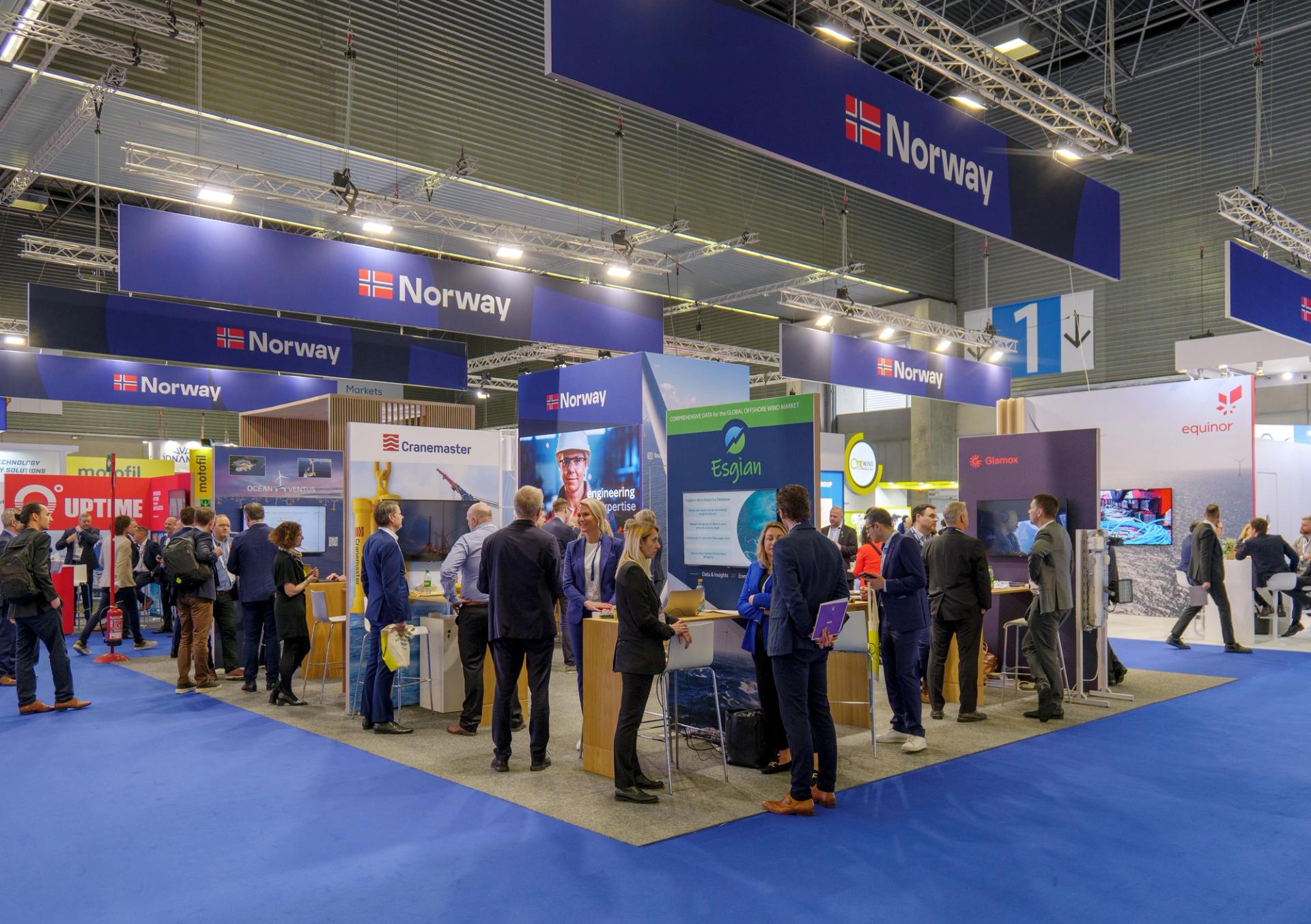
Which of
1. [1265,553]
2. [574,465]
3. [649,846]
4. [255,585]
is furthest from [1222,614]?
[255,585]

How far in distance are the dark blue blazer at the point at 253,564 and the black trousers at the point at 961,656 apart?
15.8 feet

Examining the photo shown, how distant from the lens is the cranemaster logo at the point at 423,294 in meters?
7.14

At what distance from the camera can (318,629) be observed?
8.20m

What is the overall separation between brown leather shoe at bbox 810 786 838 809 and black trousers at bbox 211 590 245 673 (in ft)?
19.0

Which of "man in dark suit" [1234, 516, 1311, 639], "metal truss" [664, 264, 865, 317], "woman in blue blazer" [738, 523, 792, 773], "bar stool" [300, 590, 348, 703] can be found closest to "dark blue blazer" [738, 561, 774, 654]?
"woman in blue blazer" [738, 523, 792, 773]

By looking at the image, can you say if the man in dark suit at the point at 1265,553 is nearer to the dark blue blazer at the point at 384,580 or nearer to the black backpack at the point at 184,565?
the dark blue blazer at the point at 384,580

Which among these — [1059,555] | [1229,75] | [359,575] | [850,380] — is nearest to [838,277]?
[850,380]

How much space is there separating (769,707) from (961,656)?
186 cm

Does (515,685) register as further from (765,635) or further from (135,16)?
(135,16)

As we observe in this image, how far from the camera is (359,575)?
679 centimetres

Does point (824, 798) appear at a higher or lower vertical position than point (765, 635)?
lower

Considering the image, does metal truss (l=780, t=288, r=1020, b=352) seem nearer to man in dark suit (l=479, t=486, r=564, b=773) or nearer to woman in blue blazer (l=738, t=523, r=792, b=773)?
woman in blue blazer (l=738, t=523, r=792, b=773)

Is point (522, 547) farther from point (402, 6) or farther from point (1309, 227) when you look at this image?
point (1309, 227)

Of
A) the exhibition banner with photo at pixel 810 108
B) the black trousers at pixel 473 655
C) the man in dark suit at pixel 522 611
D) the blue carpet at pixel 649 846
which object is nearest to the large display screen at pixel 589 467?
the black trousers at pixel 473 655
